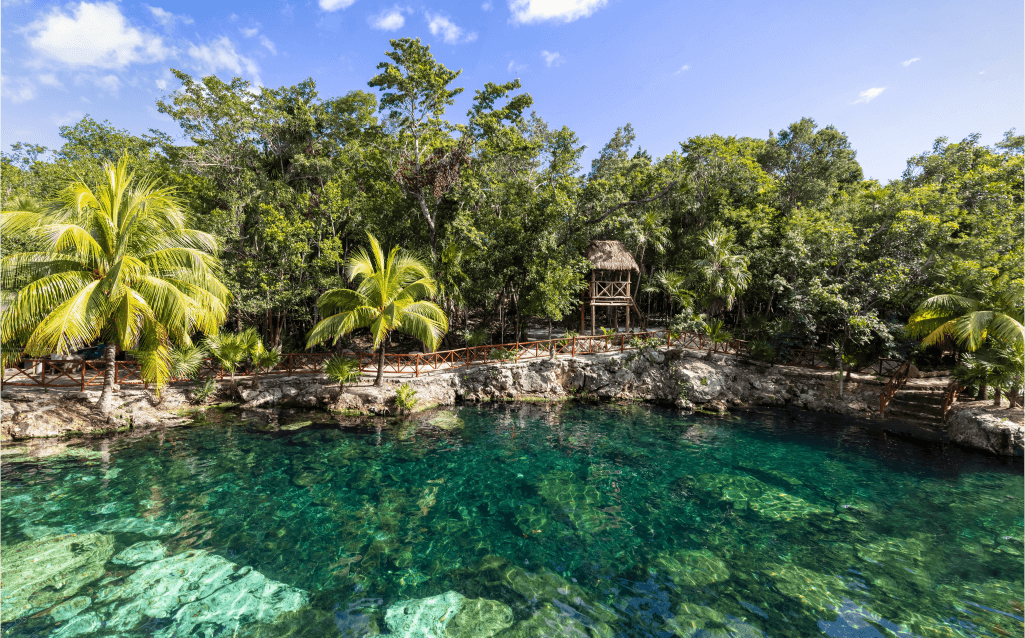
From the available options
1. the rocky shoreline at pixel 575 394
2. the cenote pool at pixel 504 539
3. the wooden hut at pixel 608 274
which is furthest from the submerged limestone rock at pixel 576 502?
the wooden hut at pixel 608 274

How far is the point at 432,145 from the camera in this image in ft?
65.1

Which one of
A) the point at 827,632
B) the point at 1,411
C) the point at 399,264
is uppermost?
the point at 399,264

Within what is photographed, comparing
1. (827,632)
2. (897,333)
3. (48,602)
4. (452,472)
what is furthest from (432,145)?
(897,333)

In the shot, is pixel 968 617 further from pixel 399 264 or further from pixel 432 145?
pixel 432 145

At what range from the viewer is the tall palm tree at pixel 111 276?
9148 millimetres

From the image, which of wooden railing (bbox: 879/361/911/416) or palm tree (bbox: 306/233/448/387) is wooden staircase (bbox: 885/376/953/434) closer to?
wooden railing (bbox: 879/361/911/416)

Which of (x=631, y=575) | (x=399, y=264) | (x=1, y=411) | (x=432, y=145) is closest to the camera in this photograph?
(x=631, y=575)

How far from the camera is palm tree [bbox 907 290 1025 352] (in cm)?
1143

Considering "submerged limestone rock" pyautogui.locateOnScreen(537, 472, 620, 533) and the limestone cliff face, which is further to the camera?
the limestone cliff face

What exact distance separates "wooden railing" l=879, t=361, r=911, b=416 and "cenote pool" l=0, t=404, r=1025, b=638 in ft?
11.5

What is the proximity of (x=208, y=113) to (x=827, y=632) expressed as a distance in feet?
90.4

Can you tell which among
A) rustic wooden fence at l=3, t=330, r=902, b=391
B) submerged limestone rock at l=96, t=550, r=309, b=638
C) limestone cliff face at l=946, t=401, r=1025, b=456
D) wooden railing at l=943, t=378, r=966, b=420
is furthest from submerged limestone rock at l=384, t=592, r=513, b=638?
wooden railing at l=943, t=378, r=966, b=420

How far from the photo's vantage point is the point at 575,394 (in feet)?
58.3

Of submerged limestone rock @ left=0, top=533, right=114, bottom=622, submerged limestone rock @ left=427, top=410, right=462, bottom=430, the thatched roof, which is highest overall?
the thatched roof
